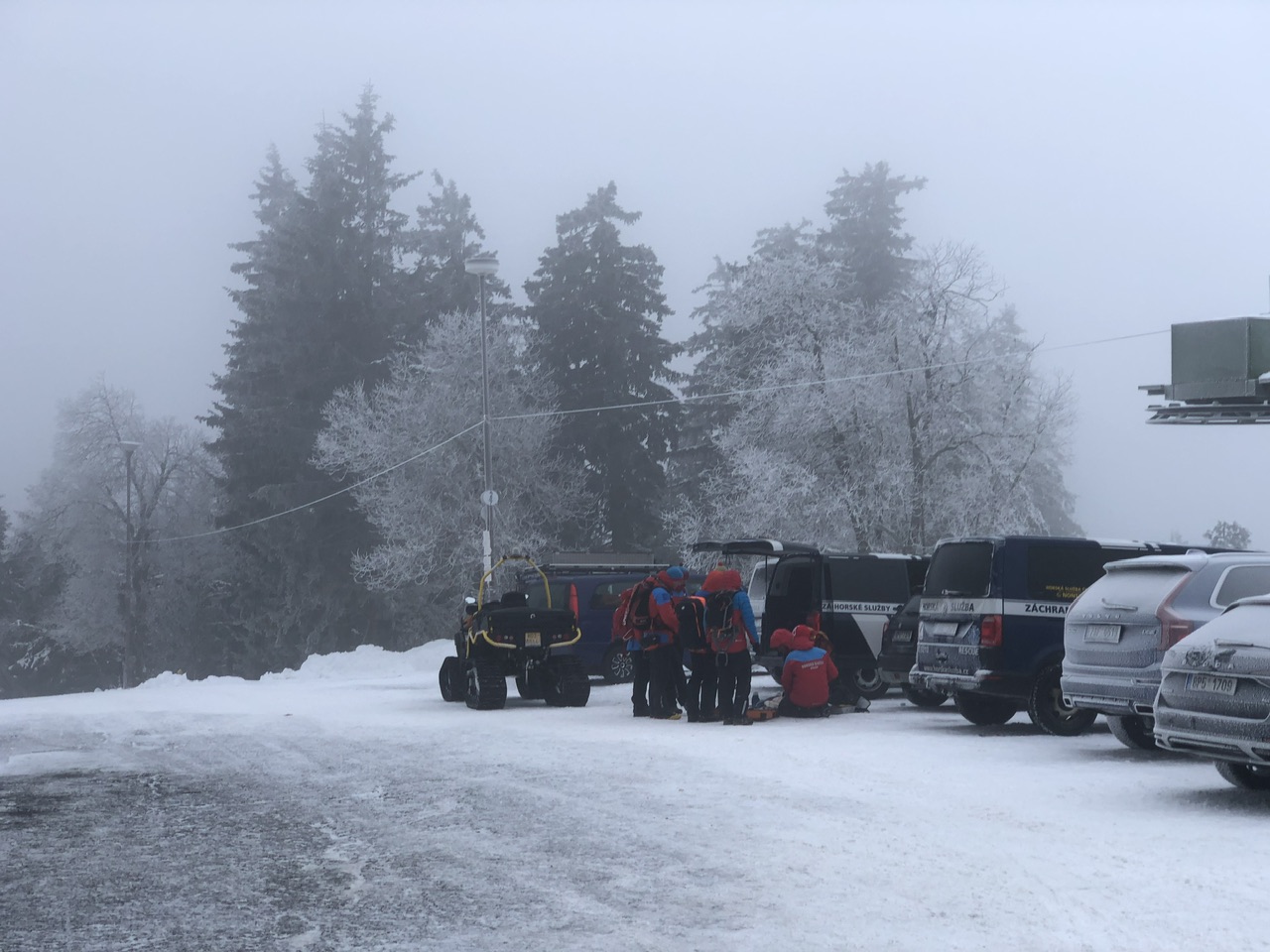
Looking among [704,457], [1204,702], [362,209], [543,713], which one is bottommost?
[543,713]

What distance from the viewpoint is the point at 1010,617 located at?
1487cm

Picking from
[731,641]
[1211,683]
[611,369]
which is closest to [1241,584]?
[1211,683]

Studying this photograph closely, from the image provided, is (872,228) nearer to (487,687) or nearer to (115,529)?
(115,529)

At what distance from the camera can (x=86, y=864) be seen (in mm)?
8352

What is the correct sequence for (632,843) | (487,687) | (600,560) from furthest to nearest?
(600,560)
(487,687)
(632,843)

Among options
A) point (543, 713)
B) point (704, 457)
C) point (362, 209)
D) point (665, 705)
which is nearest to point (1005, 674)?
point (665, 705)

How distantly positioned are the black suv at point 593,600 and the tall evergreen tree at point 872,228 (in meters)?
42.2

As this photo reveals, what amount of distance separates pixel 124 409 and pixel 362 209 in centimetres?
1516

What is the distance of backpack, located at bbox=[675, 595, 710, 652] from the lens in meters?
16.7

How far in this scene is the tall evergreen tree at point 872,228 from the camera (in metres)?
64.1

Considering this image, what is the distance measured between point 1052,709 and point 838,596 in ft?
14.2

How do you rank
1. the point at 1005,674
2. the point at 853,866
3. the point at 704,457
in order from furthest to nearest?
the point at 704,457
the point at 1005,674
the point at 853,866

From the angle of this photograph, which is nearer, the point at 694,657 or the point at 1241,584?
the point at 1241,584

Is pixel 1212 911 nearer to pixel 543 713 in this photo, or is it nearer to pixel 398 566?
pixel 543 713
